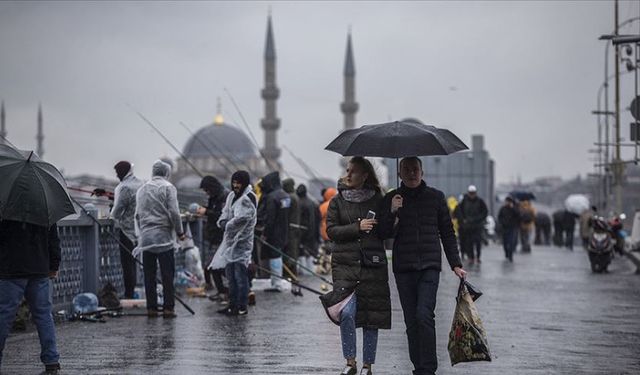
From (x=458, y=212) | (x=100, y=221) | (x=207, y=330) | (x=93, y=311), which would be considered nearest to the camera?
(x=207, y=330)

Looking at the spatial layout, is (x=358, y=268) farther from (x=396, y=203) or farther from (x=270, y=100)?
(x=270, y=100)

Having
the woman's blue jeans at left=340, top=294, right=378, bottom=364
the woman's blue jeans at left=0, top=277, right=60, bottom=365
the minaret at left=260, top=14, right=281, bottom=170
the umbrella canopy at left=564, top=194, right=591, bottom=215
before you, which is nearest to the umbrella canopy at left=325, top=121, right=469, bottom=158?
the woman's blue jeans at left=340, top=294, right=378, bottom=364

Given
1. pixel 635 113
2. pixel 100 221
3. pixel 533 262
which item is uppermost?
pixel 635 113

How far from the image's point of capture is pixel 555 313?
49.1 ft

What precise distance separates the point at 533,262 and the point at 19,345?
1945 cm

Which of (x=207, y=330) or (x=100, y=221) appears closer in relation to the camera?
(x=207, y=330)

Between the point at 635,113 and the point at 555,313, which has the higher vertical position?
the point at 635,113

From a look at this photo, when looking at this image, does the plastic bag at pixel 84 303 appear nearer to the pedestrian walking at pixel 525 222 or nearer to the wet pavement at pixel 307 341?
the wet pavement at pixel 307 341

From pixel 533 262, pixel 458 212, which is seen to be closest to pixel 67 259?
pixel 458 212

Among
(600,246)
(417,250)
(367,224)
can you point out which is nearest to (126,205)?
(367,224)

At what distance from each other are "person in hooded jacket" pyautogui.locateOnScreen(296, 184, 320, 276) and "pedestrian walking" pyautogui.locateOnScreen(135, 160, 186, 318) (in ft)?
24.3

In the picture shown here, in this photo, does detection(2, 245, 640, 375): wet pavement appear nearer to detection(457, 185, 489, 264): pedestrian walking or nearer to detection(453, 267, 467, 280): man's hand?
detection(453, 267, 467, 280): man's hand

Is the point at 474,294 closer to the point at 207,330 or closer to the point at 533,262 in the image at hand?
the point at 207,330

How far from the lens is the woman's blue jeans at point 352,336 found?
349 inches
